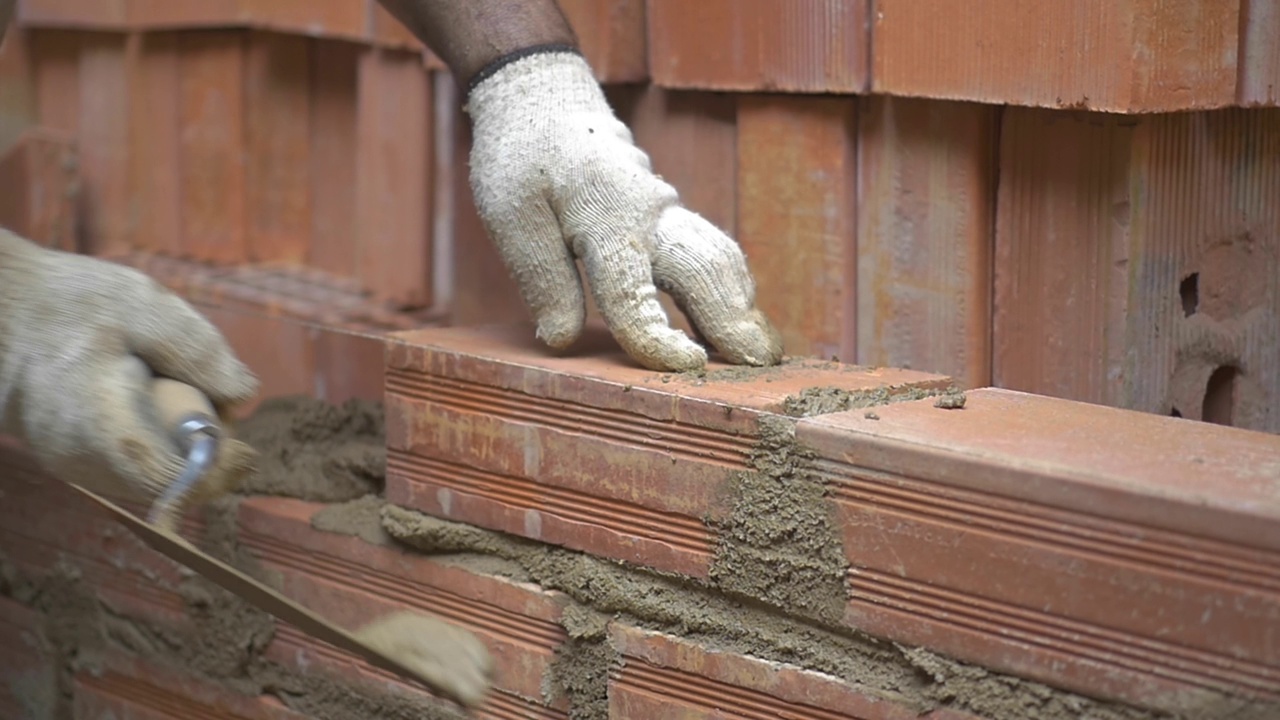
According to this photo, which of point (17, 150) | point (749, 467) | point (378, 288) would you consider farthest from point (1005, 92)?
point (17, 150)

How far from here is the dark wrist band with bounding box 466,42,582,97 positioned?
7.82ft

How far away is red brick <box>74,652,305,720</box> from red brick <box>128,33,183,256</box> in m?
1.35

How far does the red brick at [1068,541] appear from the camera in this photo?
1.58 m

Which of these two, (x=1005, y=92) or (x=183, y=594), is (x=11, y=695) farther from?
(x=1005, y=92)

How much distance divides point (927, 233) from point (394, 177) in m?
1.38

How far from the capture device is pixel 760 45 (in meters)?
2.59

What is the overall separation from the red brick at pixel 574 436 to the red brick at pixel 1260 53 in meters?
0.64

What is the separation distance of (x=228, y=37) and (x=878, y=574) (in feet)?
8.31

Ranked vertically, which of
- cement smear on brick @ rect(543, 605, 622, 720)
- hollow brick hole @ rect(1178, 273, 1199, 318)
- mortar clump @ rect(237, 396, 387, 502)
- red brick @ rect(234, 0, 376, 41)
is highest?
red brick @ rect(234, 0, 376, 41)

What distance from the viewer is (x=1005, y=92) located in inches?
89.3

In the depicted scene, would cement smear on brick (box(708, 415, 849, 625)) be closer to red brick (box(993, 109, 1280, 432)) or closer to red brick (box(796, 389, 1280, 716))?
red brick (box(796, 389, 1280, 716))

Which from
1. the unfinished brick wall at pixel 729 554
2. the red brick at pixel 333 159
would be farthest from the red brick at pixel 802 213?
the red brick at pixel 333 159

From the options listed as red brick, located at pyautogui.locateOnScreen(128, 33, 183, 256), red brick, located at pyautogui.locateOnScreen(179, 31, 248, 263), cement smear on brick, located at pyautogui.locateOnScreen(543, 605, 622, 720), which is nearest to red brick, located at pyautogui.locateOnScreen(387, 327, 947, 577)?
cement smear on brick, located at pyautogui.locateOnScreen(543, 605, 622, 720)

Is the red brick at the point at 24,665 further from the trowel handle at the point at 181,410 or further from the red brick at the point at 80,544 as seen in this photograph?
the trowel handle at the point at 181,410
